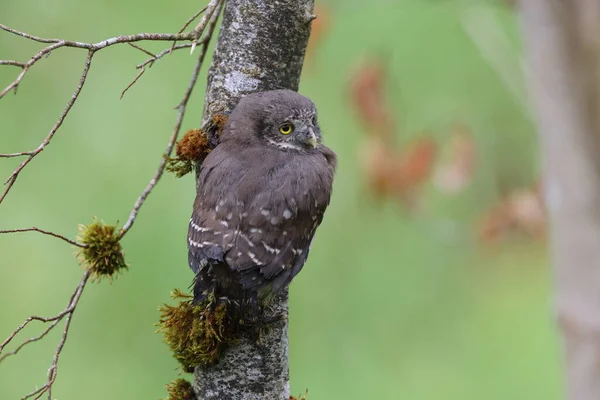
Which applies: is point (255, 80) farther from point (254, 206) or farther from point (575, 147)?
point (575, 147)

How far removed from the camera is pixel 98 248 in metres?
2.60

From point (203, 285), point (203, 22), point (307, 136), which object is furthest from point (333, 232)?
point (203, 22)

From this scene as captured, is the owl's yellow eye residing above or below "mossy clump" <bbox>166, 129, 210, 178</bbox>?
above

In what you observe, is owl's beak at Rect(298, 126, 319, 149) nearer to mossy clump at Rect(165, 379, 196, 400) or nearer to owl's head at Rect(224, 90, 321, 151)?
owl's head at Rect(224, 90, 321, 151)

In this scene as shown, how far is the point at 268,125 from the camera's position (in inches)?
117

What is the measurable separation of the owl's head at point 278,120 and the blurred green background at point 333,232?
1.88 metres

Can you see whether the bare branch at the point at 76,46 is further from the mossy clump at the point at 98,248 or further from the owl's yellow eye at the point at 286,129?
the owl's yellow eye at the point at 286,129

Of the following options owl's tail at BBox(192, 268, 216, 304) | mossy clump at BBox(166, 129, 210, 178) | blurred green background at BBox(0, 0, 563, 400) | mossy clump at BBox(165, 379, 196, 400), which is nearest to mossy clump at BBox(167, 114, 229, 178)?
mossy clump at BBox(166, 129, 210, 178)

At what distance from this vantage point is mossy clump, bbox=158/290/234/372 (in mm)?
2580

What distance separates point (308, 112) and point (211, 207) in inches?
22.5

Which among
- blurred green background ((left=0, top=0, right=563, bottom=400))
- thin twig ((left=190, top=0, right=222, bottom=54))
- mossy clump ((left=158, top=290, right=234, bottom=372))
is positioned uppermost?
blurred green background ((left=0, top=0, right=563, bottom=400))

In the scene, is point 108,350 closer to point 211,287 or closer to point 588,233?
point 211,287

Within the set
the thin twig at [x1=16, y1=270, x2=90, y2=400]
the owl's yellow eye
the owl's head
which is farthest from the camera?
the owl's yellow eye

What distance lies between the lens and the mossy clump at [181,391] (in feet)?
9.21
